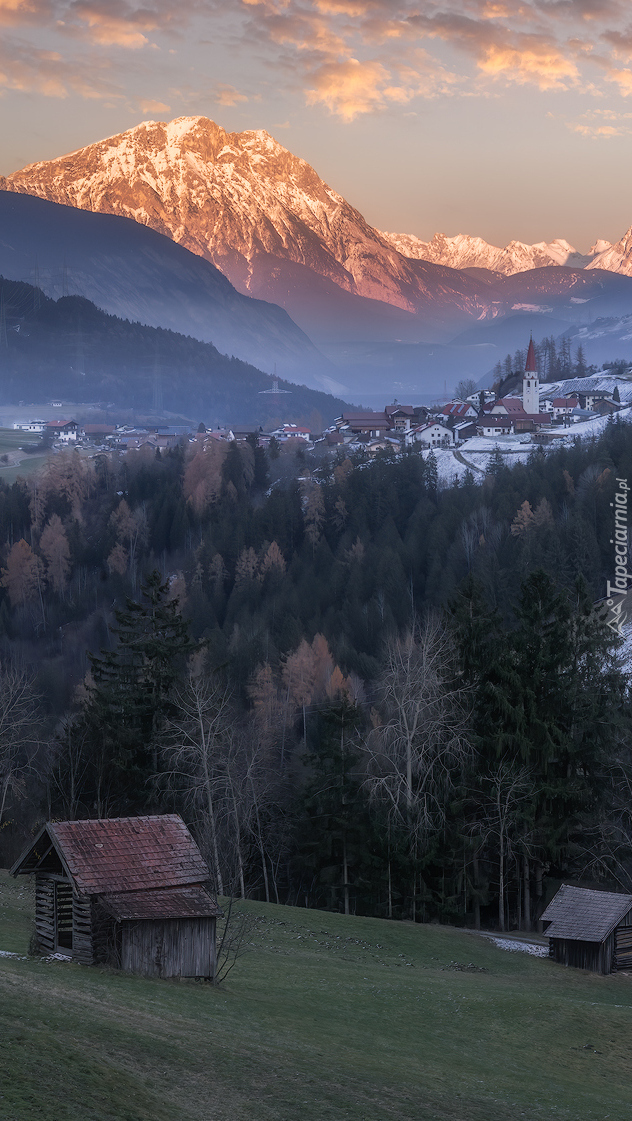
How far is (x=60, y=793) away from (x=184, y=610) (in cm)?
8545

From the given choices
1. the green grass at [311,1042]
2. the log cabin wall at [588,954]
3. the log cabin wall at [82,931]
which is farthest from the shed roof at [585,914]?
the log cabin wall at [82,931]

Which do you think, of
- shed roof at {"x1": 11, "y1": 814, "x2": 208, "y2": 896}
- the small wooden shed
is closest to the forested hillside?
the small wooden shed

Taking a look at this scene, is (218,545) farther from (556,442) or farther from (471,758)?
(471,758)

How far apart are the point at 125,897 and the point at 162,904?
31.5 inches

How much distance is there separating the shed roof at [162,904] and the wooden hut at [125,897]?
0.02 metres

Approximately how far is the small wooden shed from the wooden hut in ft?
46.1

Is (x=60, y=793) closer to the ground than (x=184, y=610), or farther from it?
closer to the ground

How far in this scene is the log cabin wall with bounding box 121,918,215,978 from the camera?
2273 centimetres

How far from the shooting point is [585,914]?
33469mm

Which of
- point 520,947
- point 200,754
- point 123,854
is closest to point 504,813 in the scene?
point 520,947

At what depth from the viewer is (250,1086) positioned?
643 inches

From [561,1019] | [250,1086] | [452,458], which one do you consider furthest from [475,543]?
[250,1086]

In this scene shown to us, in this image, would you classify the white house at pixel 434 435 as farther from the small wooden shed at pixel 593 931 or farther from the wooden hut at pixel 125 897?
the wooden hut at pixel 125 897

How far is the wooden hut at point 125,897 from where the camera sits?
22.8m
